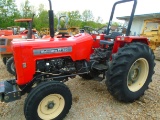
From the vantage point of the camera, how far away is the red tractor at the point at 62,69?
2582mm

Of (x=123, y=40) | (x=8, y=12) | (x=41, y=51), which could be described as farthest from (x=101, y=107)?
(x=8, y=12)

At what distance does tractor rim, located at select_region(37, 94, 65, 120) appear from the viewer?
2619 mm

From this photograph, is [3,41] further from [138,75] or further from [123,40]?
[138,75]

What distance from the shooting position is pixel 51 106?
2684 mm

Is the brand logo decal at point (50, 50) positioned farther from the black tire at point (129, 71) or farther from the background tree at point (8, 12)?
the background tree at point (8, 12)

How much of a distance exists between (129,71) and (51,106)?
1.58 m

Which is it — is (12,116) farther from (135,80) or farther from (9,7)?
(9,7)

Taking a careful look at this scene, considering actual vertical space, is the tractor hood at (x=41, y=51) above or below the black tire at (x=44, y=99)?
above

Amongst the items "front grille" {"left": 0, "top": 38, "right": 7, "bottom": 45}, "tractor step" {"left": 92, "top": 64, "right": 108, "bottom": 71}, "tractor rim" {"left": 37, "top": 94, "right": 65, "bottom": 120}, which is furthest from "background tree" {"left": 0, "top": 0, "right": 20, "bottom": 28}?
"tractor rim" {"left": 37, "top": 94, "right": 65, "bottom": 120}

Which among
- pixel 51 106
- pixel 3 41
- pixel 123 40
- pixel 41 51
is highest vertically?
pixel 123 40

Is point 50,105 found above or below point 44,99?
below

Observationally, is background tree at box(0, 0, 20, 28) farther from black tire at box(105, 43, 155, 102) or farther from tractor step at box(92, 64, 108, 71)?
black tire at box(105, 43, 155, 102)

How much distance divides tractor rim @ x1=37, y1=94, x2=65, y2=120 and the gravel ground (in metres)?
0.27

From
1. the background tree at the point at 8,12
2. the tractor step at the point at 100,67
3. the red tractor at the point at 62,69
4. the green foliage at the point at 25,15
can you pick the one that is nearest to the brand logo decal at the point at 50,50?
the red tractor at the point at 62,69
